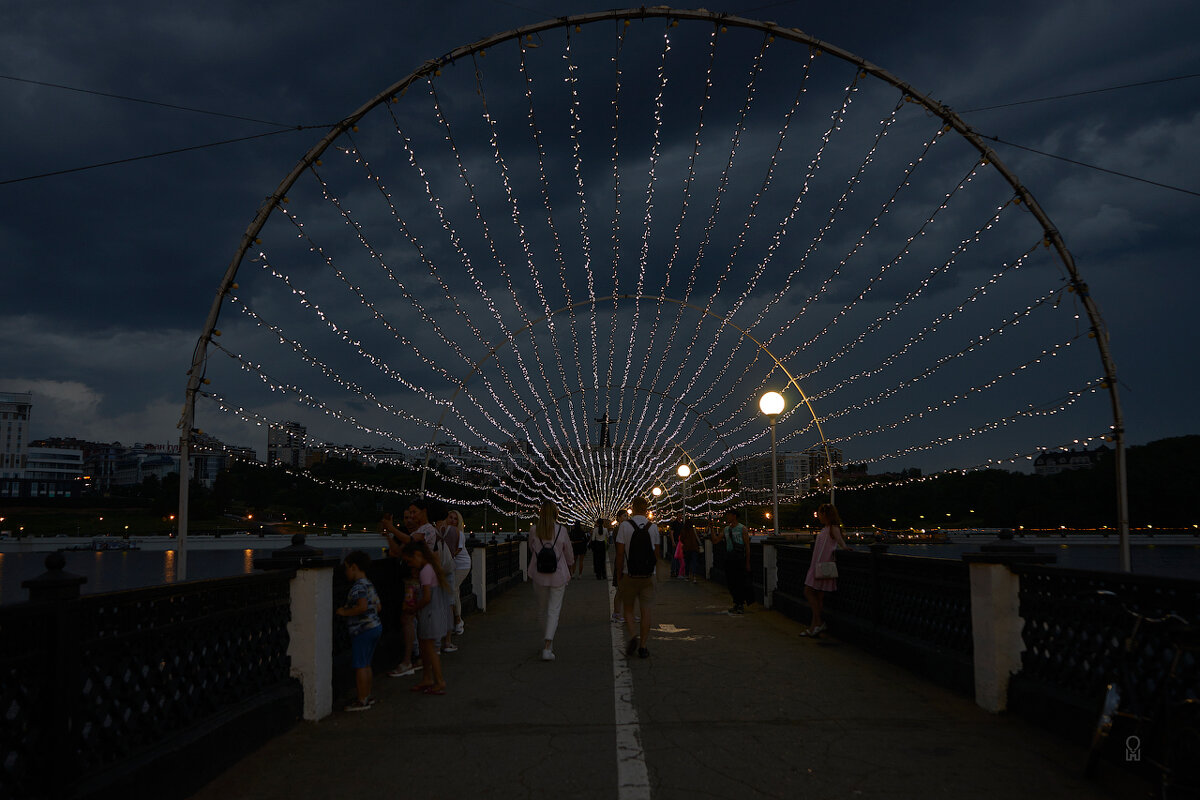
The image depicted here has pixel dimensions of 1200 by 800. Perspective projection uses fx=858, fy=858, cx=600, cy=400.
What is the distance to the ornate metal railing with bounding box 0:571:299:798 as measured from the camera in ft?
13.4

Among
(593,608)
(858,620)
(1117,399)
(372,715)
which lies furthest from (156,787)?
(1117,399)

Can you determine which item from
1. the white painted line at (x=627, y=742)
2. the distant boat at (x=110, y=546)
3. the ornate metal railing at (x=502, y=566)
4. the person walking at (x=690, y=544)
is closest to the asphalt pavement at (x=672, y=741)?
the white painted line at (x=627, y=742)

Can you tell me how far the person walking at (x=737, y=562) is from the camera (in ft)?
51.7

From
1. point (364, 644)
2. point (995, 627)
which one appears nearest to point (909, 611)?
point (995, 627)

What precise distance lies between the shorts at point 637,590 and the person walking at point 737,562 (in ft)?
17.0

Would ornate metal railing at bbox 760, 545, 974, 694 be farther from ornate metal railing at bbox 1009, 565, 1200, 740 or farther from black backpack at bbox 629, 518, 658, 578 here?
black backpack at bbox 629, 518, 658, 578

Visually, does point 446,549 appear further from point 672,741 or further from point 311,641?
point 672,741

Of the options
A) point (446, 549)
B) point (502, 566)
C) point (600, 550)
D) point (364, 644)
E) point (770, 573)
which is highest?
point (446, 549)

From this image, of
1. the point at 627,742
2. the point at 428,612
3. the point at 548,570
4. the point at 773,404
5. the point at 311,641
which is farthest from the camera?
the point at 773,404

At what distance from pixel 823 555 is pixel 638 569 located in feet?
9.42

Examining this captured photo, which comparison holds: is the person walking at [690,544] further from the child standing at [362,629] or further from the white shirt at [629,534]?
the child standing at [362,629]

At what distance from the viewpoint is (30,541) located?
11781 centimetres

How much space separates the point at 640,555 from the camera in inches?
425

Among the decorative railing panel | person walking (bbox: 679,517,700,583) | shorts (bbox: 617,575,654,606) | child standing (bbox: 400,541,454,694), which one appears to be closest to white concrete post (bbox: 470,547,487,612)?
shorts (bbox: 617,575,654,606)
